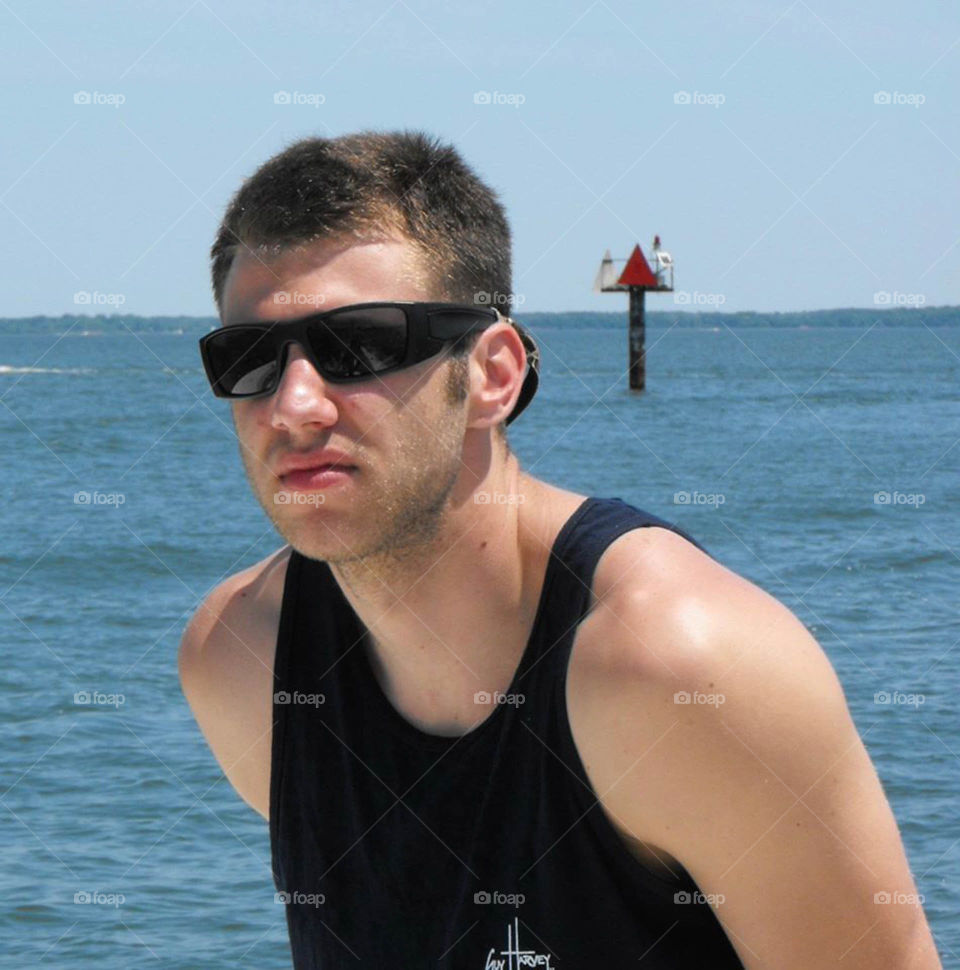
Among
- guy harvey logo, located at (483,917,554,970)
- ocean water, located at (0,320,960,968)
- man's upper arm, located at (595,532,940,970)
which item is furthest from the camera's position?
ocean water, located at (0,320,960,968)

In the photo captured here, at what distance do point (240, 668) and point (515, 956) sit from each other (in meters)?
0.71

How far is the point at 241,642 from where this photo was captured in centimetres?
255

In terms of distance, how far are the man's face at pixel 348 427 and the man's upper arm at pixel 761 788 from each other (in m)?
0.38

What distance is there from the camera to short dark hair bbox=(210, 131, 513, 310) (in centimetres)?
218

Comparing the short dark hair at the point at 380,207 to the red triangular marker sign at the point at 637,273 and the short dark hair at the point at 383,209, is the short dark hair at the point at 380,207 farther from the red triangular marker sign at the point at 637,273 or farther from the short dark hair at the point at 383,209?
the red triangular marker sign at the point at 637,273

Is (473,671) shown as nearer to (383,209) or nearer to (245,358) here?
(245,358)

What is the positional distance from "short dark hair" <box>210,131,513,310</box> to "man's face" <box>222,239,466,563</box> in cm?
3

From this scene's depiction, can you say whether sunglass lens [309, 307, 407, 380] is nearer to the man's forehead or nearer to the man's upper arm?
the man's forehead

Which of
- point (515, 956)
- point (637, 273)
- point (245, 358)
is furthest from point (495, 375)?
point (637, 273)

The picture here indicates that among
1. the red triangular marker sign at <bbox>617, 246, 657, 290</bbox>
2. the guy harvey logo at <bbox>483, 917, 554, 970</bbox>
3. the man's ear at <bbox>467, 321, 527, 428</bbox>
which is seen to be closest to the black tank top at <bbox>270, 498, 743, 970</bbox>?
the guy harvey logo at <bbox>483, 917, 554, 970</bbox>

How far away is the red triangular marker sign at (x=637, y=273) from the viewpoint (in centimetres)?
4756

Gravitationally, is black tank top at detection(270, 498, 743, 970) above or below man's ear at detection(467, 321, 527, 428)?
below

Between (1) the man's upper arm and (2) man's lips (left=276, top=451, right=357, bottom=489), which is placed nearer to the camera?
(1) the man's upper arm

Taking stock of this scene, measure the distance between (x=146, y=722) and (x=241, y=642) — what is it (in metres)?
9.72
